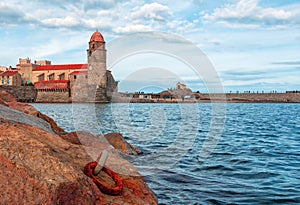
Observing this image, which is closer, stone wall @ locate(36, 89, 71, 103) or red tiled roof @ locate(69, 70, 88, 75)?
red tiled roof @ locate(69, 70, 88, 75)

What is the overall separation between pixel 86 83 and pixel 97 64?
5.08m

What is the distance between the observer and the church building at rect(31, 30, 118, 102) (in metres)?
73.7

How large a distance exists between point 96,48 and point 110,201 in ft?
244

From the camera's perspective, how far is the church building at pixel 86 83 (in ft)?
242

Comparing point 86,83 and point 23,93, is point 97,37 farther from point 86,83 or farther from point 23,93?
point 23,93

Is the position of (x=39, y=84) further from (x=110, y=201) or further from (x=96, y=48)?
(x=110, y=201)

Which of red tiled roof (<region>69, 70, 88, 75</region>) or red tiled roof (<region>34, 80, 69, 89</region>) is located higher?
red tiled roof (<region>69, 70, 88, 75</region>)

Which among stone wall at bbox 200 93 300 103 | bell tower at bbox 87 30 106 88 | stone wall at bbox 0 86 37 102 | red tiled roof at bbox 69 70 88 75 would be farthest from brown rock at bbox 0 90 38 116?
stone wall at bbox 200 93 300 103

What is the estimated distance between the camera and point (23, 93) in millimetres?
75750

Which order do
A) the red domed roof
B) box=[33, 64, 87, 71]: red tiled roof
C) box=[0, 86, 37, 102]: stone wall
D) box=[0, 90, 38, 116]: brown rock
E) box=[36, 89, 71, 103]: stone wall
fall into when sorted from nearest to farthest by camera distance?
box=[0, 90, 38, 116]: brown rock < box=[0, 86, 37, 102]: stone wall < the red domed roof < box=[36, 89, 71, 103]: stone wall < box=[33, 64, 87, 71]: red tiled roof

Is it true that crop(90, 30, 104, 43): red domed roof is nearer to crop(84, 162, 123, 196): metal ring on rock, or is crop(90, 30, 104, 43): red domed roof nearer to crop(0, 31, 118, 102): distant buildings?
crop(0, 31, 118, 102): distant buildings

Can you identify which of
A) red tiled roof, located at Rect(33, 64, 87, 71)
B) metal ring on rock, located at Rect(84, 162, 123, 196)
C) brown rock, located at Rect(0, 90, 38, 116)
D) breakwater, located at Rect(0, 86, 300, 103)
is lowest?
metal ring on rock, located at Rect(84, 162, 123, 196)

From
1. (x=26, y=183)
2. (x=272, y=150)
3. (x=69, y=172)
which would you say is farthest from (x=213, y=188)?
(x=272, y=150)

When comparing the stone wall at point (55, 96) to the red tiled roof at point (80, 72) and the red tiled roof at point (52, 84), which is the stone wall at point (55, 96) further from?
the red tiled roof at point (80, 72)
